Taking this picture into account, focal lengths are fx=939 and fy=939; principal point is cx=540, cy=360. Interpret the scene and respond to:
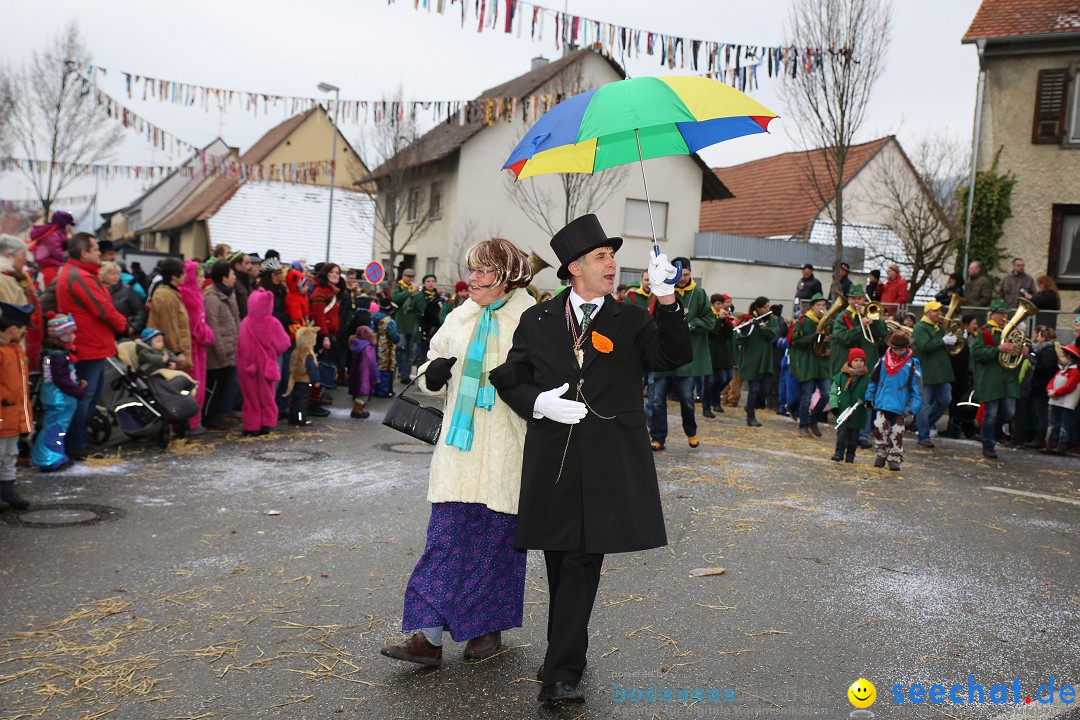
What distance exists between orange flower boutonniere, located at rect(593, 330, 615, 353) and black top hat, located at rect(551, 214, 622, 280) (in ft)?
1.12

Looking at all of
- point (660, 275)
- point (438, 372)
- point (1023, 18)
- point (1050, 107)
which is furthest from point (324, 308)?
point (1023, 18)

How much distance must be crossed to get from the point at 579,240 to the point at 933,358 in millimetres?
10265

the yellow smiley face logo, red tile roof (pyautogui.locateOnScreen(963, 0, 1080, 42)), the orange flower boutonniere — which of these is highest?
red tile roof (pyautogui.locateOnScreen(963, 0, 1080, 42))

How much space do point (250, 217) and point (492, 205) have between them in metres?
13.4

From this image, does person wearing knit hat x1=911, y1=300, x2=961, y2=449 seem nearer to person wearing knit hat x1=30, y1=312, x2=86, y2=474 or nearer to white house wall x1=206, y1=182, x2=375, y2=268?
person wearing knit hat x1=30, y1=312, x2=86, y2=474

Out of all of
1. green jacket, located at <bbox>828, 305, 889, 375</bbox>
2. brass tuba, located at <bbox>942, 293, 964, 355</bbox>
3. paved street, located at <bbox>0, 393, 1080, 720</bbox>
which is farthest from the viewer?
brass tuba, located at <bbox>942, 293, 964, 355</bbox>

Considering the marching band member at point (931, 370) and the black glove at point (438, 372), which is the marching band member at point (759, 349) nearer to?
the marching band member at point (931, 370)

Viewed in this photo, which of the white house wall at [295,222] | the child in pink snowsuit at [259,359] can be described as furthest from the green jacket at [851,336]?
the white house wall at [295,222]

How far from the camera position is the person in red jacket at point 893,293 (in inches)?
710

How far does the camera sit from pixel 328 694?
3.96 m

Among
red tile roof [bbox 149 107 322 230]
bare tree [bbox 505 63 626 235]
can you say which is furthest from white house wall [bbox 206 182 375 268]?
bare tree [bbox 505 63 626 235]

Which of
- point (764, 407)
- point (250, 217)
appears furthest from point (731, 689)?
point (250, 217)

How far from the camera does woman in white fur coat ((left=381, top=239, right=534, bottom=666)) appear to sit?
4266mm

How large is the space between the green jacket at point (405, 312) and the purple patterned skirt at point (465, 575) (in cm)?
1277
